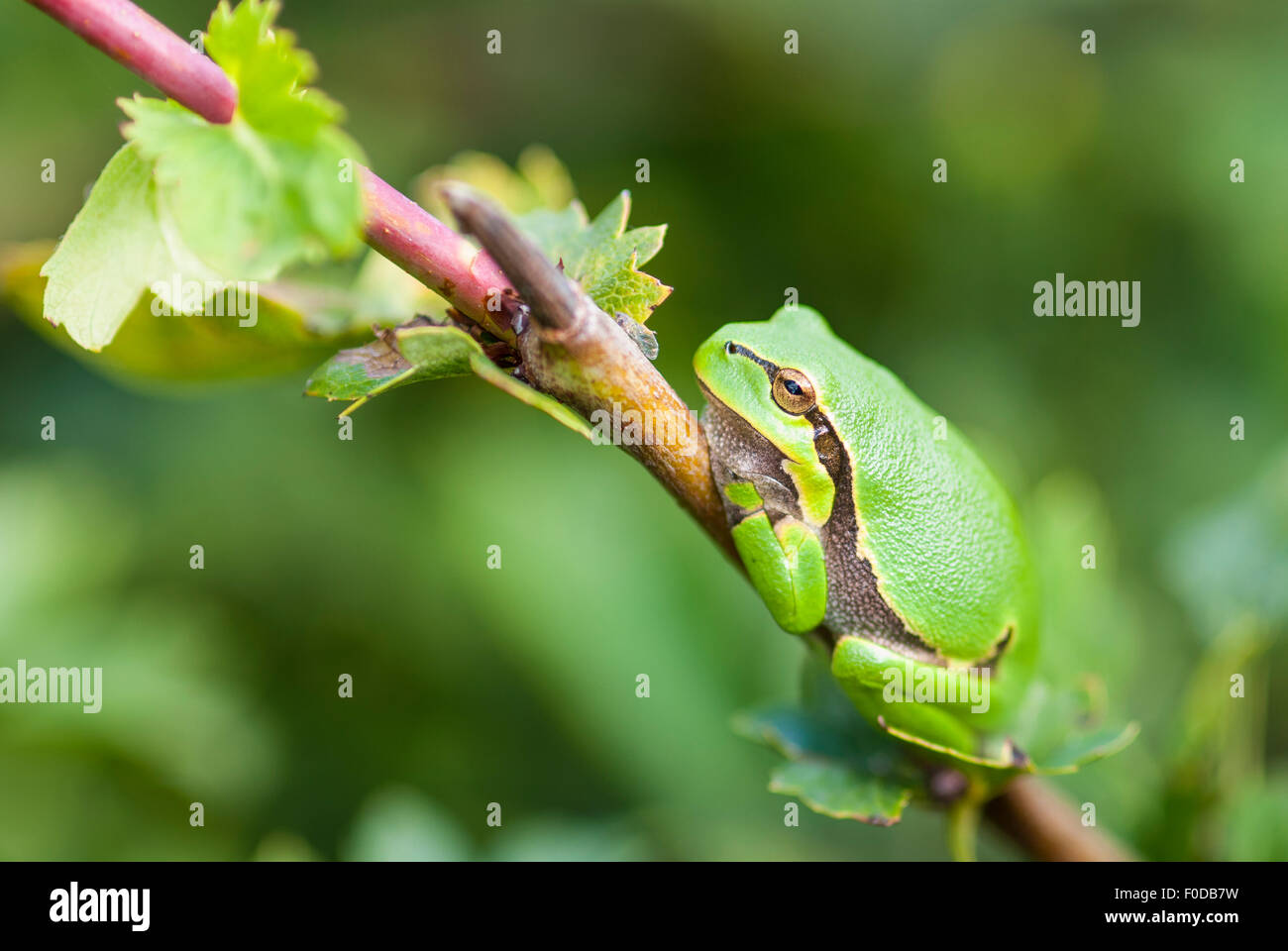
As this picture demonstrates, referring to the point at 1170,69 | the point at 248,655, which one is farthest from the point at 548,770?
the point at 1170,69

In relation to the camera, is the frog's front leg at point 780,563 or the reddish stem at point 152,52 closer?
the reddish stem at point 152,52

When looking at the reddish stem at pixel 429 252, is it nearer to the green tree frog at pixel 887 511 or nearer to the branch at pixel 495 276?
the branch at pixel 495 276

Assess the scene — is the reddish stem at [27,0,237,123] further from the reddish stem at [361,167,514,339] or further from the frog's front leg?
the frog's front leg

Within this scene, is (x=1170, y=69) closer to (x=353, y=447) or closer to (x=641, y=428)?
(x=353, y=447)

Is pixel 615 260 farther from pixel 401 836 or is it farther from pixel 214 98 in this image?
pixel 401 836

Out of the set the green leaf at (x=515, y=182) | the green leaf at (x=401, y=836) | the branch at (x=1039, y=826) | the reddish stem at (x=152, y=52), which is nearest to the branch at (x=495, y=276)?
the reddish stem at (x=152, y=52)
